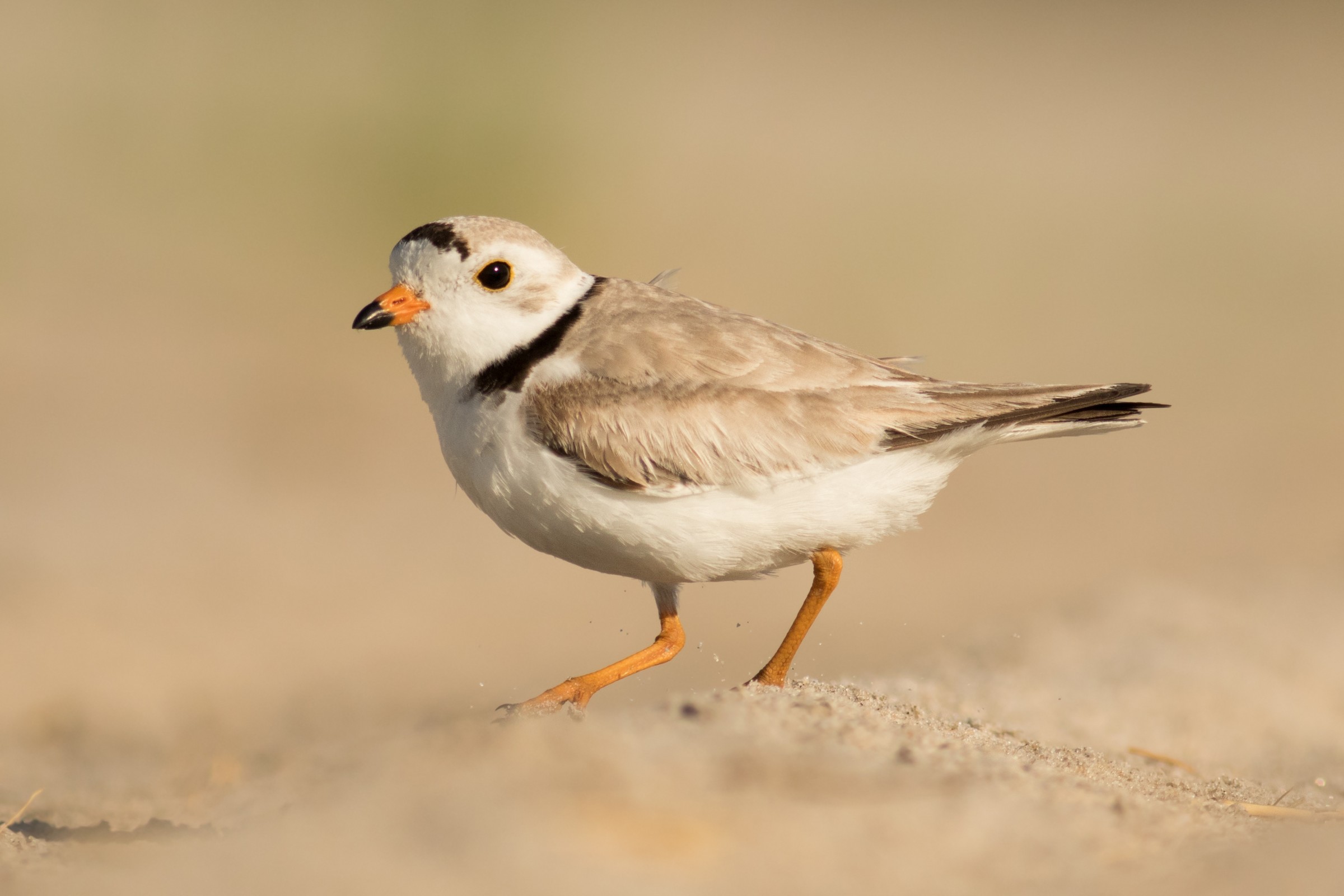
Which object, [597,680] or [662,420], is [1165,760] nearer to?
[597,680]

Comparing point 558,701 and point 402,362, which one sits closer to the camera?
point 558,701

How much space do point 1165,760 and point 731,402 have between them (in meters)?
2.51

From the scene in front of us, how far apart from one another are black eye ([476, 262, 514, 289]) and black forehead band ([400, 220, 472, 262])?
0.10 meters

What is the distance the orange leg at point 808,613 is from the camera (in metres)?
4.59

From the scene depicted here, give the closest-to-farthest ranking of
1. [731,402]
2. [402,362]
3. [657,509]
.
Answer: [657,509], [731,402], [402,362]

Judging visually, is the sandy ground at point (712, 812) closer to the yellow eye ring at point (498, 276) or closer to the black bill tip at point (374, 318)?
the black bill tip at point (374, 318)

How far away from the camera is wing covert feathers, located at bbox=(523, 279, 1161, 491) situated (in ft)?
14.2

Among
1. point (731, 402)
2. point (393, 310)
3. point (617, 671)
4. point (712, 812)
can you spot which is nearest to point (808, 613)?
point (617, 671)

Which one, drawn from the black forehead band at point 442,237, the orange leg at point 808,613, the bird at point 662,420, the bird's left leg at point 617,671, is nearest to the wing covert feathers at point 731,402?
the bird at point 662,420

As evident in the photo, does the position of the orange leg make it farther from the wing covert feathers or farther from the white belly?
the wing covert feathers

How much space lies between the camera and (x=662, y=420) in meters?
4.38

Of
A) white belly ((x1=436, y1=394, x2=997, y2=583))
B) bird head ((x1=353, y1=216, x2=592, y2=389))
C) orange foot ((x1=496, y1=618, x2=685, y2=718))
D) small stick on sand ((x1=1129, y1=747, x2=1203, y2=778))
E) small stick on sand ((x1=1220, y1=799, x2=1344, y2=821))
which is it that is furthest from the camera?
small stick on sand ((x1=1129, y1=747, x2=1203, y2=778))

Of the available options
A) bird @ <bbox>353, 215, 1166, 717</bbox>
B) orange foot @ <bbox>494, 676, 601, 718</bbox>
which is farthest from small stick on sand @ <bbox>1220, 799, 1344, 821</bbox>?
orange foot @ <bbox>494, 676, 601, 718</bbox>

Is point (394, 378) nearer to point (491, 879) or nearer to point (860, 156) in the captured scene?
point (860, 156)
